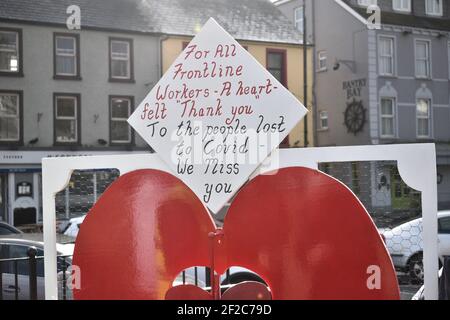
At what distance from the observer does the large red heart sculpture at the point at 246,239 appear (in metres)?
2.83

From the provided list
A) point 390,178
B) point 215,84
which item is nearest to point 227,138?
point 215,84

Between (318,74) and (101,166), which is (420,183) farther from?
(318,74)

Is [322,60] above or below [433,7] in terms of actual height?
below

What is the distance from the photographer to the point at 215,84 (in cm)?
308

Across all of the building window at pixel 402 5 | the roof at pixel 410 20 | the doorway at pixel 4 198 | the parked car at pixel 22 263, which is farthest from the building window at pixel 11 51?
the building window at pixel 402 5

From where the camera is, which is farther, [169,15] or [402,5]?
[402,5]

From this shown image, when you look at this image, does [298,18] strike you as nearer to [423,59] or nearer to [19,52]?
[423,59]

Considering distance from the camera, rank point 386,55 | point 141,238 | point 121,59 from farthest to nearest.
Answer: point 386,55
point 121,59
point 141,238

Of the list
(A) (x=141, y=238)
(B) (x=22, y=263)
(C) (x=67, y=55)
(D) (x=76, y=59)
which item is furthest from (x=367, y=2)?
(A) (x=141, y=238)

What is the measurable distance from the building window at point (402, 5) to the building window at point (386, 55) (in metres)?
2.44

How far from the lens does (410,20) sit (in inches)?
1109

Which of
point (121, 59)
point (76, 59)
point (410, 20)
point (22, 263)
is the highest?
point (410, 20)

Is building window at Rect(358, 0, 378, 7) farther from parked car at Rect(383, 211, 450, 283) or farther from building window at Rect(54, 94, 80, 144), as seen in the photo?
parked car at Rect(383, 211, 450, 283)

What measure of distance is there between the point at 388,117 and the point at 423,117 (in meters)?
2.15
